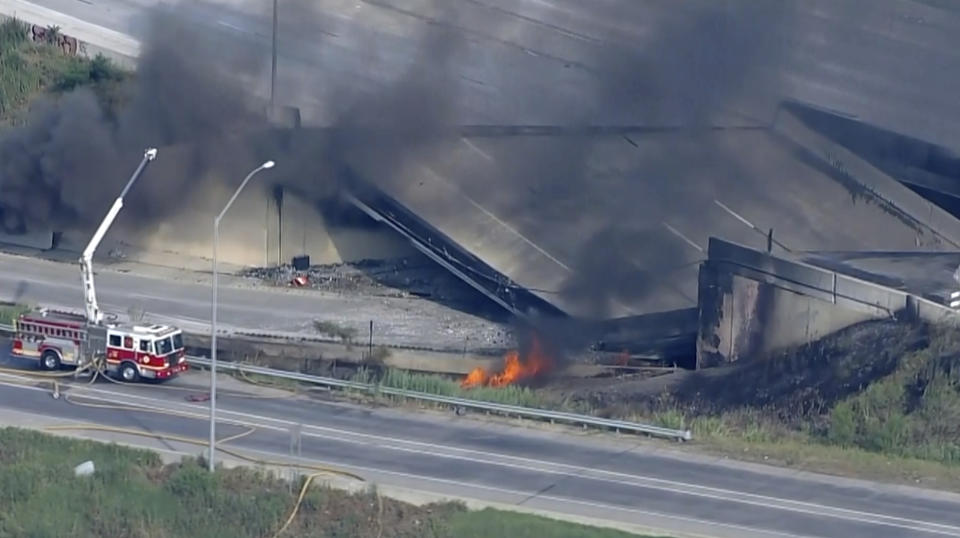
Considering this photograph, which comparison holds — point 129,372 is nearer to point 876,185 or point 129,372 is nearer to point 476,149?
point 476,149

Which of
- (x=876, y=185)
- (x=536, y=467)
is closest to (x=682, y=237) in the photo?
(x=876, y=185)

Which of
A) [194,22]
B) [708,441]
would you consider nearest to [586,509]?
[708,441]

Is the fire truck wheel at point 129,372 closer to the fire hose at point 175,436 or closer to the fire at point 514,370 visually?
the fire hose at point 175,436

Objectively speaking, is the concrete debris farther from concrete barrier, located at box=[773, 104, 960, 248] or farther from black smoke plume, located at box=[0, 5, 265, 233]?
concrete barrier, located at box=[773, 104, 960, 248]

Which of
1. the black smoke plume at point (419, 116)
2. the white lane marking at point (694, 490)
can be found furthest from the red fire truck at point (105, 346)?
the black smoke plume at point (419, 116)

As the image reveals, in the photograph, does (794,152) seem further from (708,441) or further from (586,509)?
(586,509)
